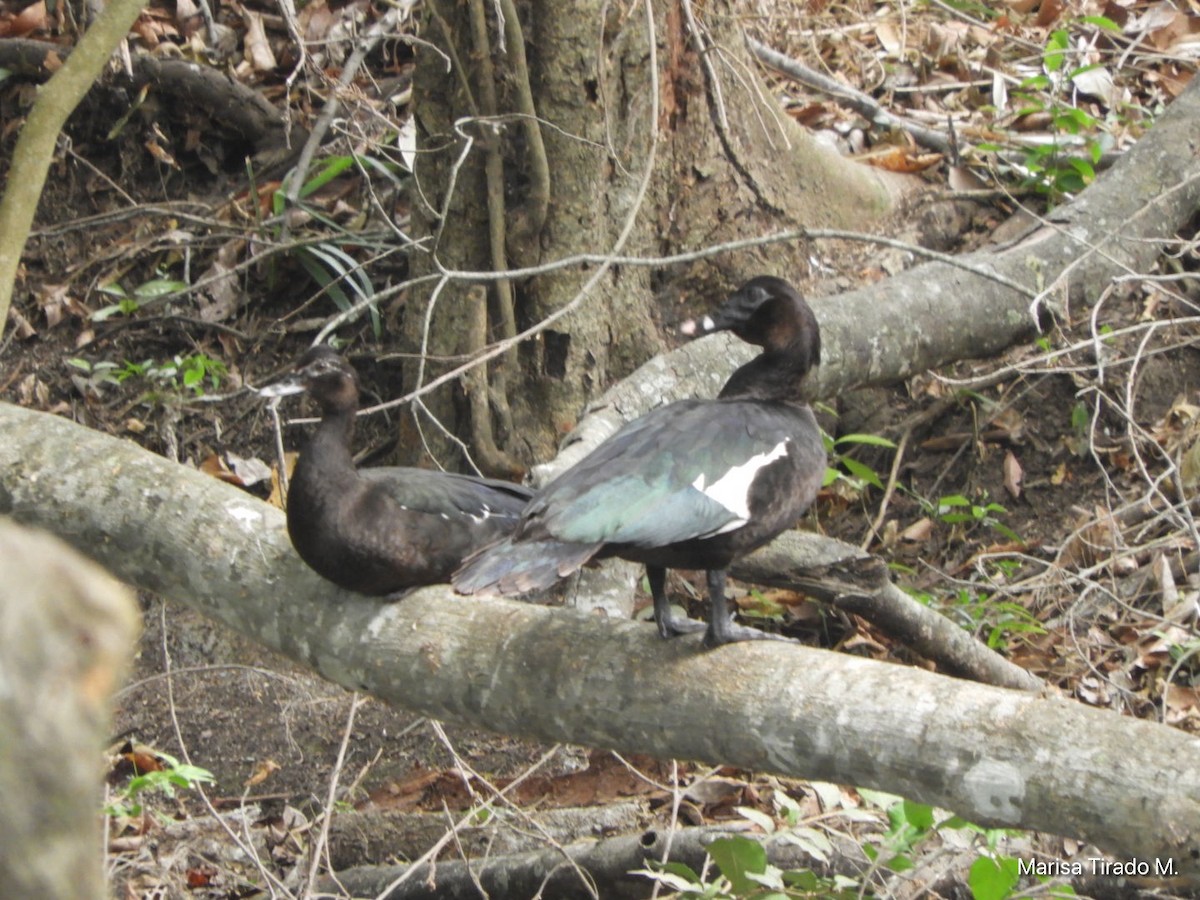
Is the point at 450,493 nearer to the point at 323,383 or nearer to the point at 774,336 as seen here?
the point at 323,383

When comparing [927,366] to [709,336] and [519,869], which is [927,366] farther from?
[519,869]

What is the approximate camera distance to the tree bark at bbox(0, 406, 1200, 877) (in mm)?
2570

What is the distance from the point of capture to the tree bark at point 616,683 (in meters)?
2.57

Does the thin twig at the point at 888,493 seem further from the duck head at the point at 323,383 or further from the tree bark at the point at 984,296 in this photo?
the duck head at the point at 323,383

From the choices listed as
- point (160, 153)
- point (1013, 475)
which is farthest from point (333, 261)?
point (1013, 475)

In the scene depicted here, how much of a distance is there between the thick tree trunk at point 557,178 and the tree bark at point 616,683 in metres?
1.28

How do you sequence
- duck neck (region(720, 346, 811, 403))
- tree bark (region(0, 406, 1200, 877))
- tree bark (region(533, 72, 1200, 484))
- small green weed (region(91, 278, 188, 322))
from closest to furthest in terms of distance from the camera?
1. tree bark (region(0, 406, 1200, 877))
2. duck neck (region(720, 346, 811, 403))
3. tree bark (region(533, 72, 1200, 484))
4. small green weed (region(91, 278, 188, 322))

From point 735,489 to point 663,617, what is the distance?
344 millimetres

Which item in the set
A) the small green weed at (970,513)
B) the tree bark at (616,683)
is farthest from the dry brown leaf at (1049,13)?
the tree bark at (616,683)

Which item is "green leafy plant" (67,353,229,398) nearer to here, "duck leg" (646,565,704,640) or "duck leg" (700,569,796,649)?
"duck leg" (646,565,704,640)

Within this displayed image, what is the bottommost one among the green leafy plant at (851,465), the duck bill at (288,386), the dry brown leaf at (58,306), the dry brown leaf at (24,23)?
the green leafy plant at (851,465)

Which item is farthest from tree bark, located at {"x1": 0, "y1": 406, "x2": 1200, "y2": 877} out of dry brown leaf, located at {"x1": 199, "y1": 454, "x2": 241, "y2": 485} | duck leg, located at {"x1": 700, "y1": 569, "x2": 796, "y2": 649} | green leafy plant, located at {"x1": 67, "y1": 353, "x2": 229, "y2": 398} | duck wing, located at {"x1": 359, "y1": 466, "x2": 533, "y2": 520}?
green leafy plant, located at {"x1": 67, "y1": 353, "x2": 229, "y2": 398}

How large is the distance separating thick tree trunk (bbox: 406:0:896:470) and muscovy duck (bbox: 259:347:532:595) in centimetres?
84

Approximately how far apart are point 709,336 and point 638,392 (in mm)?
482
